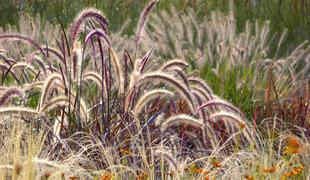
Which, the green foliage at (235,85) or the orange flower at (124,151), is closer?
the orange flower at (124,151)

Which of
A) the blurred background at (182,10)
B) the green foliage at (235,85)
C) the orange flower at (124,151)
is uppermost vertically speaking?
the blurred background at (182,10)

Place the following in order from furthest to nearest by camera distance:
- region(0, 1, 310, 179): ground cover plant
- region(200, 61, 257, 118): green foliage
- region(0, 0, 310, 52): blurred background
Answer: region(0, 0, 310, 52): blurred background < region(200, 61, 257, 118): green foliage < region(0, 1, 310, 179): ground cover plant

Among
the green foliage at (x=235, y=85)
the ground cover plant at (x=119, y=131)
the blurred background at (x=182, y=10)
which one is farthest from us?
the blurred background at (x=182, y=10)

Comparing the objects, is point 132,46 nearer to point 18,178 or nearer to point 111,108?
point 111,108

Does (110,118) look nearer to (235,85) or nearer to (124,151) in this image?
(124,151)

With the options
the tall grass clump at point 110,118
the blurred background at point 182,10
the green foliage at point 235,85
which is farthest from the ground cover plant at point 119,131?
the blurred background at point 182,10

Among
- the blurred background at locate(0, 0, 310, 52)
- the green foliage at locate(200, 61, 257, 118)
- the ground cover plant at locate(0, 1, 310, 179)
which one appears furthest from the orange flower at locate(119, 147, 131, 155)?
the blurred background at locate(0, 0, 310, 52)

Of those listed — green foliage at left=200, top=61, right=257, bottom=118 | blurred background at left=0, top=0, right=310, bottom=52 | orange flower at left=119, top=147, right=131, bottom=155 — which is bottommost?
orange flower at left=119, top=147, right=131, bottom=155

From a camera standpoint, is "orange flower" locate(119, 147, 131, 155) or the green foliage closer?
"orange flower" locate(119, 147, 131, 155)

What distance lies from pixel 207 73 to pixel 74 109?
2.52 meters

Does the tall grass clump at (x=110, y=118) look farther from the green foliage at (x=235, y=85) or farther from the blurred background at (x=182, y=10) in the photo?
the blurred background at (x=182, y=10)

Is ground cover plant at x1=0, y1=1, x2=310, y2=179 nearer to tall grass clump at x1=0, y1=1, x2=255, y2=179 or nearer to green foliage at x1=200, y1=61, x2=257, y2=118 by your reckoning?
tall grass clump at x1=0, y1=1, x2=255, y2=179

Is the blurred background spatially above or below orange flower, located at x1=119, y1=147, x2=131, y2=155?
above

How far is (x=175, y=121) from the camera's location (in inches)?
191
